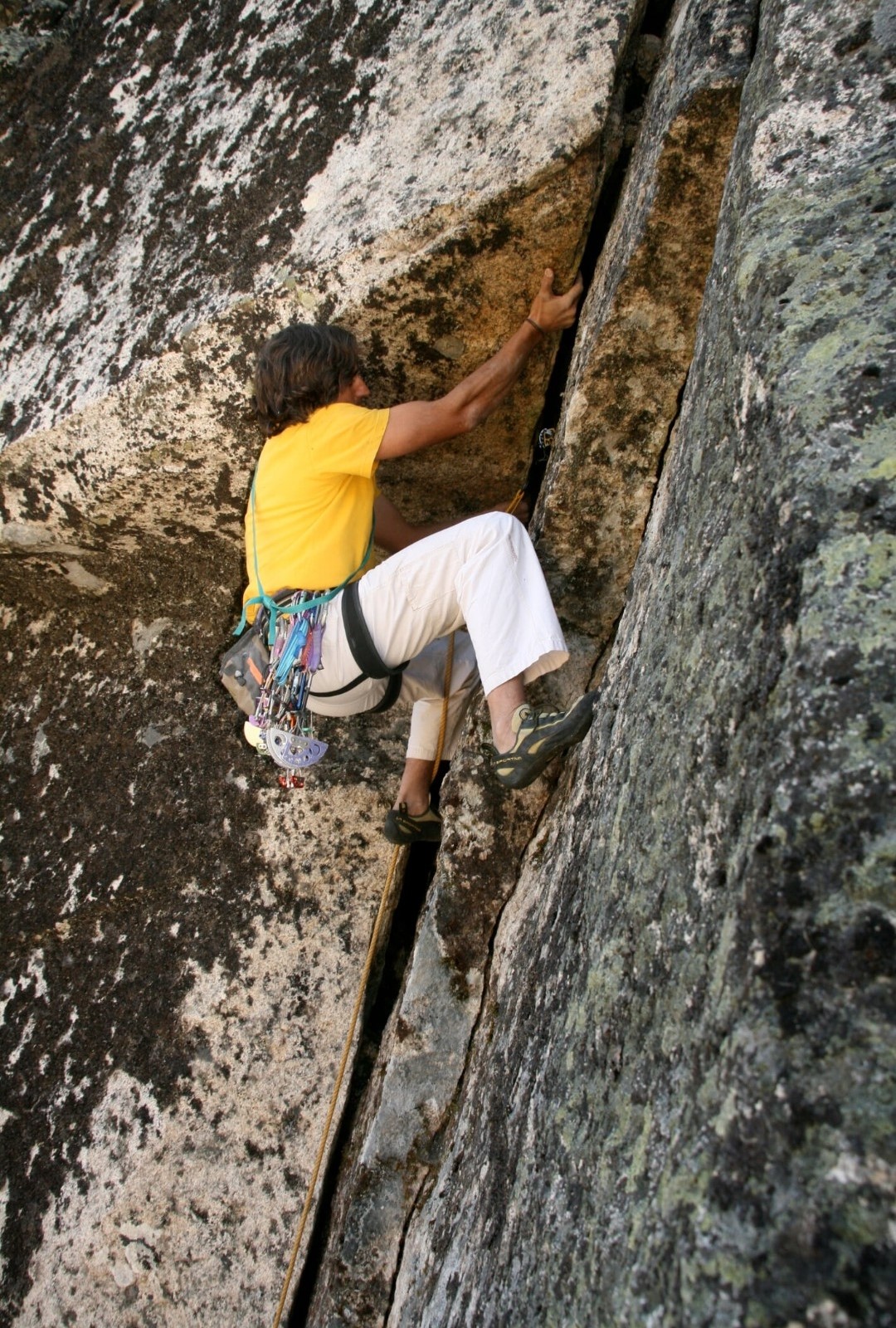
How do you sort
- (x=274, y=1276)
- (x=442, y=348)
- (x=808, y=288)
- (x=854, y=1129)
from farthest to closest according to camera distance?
(x=442, y=348), (x=274, y=1276), (x=808, y=288), (x=854, y=1129)

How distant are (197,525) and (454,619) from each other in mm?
1245

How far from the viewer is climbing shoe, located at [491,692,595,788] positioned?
2.23 m

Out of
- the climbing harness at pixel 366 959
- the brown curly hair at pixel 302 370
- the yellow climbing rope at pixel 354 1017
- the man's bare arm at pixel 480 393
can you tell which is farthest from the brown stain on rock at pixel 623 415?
the brown curly hair at pixel 302 370

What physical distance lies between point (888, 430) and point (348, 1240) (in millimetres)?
2287

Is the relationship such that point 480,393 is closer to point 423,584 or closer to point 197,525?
point 423,584

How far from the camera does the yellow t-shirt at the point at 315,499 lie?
2779mm

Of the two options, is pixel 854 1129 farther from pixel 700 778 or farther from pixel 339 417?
pixel 339 417

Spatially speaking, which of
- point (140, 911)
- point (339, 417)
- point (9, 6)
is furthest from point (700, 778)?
point (9, 6)

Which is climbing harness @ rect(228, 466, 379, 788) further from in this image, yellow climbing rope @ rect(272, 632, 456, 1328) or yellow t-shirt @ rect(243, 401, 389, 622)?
yellow climbing rope @ rect(272, 632, 456, 1328)

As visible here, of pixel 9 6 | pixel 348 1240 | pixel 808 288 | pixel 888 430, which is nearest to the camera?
pixel 888 430

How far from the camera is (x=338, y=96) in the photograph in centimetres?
333

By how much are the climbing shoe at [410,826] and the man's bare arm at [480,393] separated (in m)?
1.06

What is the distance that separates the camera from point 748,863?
120 centimetres

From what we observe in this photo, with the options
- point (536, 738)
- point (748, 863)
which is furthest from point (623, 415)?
point (748, 863)
